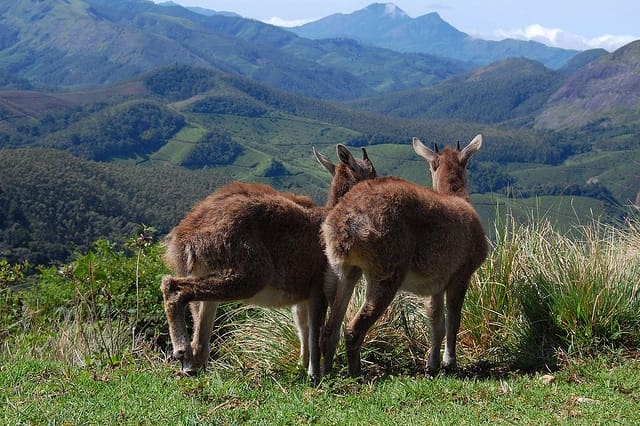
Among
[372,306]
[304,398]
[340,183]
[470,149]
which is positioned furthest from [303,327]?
[470,149]

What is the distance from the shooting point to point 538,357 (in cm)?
694

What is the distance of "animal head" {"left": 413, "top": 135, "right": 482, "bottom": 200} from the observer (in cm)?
762

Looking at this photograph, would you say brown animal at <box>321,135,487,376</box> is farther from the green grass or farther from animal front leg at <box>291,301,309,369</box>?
the green grass

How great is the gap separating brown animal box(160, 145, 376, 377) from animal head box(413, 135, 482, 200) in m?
1.61

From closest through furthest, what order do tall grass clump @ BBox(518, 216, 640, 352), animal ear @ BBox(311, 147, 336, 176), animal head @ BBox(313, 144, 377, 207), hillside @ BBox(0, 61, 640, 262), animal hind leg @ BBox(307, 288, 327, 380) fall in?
animal hind leg @ BBox(307, 288, 327, 380) → tall grass clump @ BBox(518, 216, 640, 352) → animal head @ BBox(313, 144, 377, 207) → animal ear @ BBox(311, 147, 336, 176) → hillside @ BBox(0, 61, 640, 262)

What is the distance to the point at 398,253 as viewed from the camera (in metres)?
6.12

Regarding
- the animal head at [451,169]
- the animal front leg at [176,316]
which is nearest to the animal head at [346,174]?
the animal head at [451,169]

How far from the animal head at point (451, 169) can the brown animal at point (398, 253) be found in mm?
506

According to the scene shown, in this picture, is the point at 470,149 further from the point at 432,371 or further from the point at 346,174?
the point at 432,371

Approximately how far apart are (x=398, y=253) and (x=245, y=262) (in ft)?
4.38

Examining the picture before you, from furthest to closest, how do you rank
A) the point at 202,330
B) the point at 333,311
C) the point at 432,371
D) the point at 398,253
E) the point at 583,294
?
1. the point at 583,294
2. the point at 432,371
3. the point at 202,330
4. the point at 333,311
5. the point at 398,253

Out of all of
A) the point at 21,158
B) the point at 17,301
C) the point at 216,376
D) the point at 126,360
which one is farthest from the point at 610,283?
the point at 21,158

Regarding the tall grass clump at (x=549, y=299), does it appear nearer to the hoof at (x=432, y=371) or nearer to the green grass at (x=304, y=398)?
the green grass at (x=304, y=398)

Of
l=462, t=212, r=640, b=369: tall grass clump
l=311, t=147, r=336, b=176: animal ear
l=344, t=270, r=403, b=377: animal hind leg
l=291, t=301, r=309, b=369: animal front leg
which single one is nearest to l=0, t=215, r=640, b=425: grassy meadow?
l=462, t=212, r=640, b=369: tall grass clump
